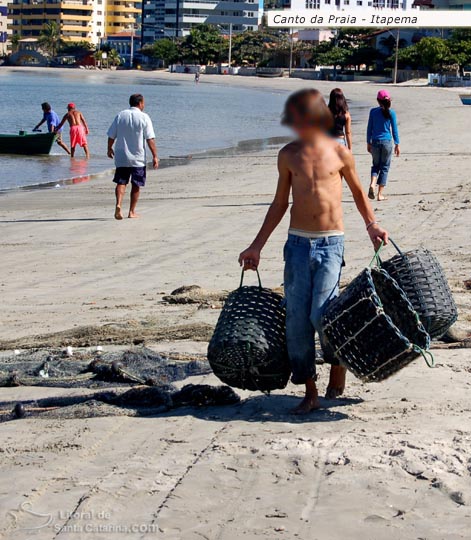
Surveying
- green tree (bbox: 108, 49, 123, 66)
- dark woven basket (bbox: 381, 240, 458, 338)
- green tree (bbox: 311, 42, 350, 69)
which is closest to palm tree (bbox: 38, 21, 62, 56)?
green tree (bbox: 108, 49, 123, 66)

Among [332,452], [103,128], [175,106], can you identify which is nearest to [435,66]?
[175,106]

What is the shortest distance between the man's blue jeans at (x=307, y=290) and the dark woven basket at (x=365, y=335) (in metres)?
0.09

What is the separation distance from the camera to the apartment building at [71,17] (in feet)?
597

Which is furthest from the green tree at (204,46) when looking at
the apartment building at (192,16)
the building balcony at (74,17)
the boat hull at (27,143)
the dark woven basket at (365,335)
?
the dark woven basket at (365,335)

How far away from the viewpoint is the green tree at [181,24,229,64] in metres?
137

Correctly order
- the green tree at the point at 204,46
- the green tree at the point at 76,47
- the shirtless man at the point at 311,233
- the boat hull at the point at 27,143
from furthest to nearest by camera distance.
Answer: the green tree at the point at 76,47, the green tree at the point at 204,46, the boat hull at the point at 27,143, the shirtless man at the point at 311,233

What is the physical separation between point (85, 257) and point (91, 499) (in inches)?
259

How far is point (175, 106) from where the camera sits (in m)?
52.9

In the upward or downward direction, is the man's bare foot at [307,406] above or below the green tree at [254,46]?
below

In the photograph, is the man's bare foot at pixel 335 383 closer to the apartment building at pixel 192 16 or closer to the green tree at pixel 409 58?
the green tree at pixel 409 58

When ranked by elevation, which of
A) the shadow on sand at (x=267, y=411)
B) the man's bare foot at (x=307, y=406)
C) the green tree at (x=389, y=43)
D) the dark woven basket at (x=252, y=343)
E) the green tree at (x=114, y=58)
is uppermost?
the green tree at (x=389, y=43)

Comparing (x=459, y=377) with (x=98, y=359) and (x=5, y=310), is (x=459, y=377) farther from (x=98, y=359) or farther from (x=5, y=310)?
(x=5, y=310)

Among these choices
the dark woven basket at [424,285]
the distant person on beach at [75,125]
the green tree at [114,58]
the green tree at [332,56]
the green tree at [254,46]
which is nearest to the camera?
the dark woven basket at [424,285]

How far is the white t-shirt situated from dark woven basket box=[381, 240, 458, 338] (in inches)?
293
